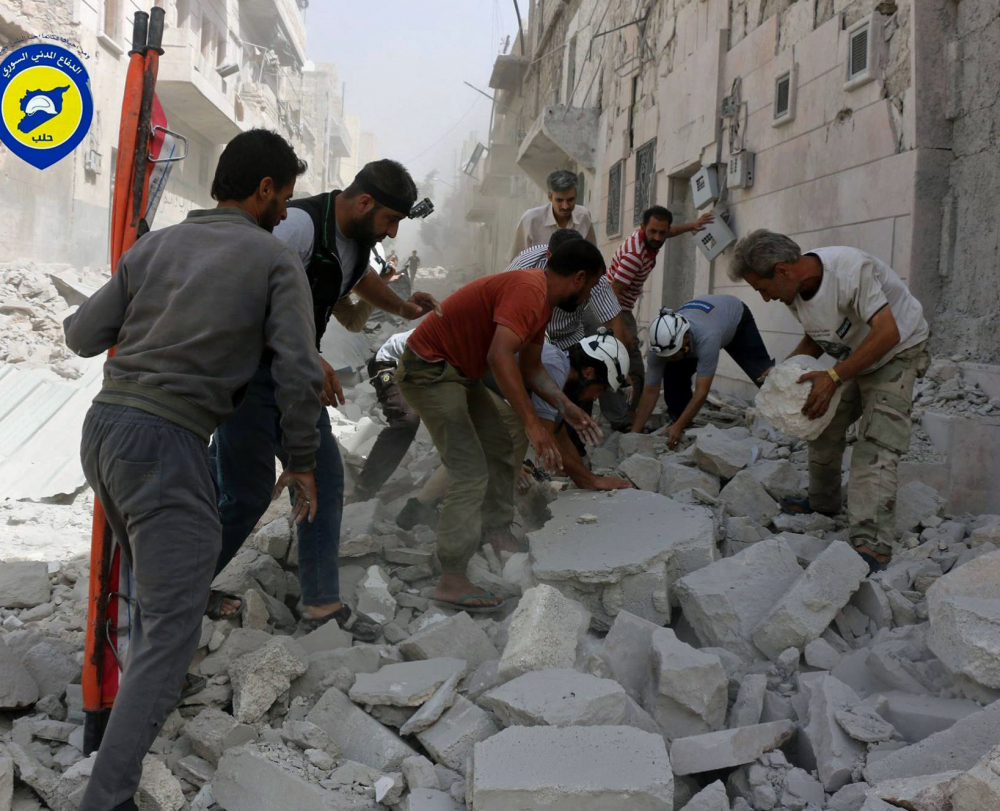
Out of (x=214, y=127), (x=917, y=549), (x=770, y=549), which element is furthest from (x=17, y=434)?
(x=214, y=127)

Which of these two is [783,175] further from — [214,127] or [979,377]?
[214,127]

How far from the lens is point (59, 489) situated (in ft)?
18.7

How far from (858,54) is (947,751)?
4399mm

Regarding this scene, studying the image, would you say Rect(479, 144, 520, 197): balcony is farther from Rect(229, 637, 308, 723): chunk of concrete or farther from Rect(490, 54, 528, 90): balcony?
Rect(229, 637, 308, 723): chunk of concrete

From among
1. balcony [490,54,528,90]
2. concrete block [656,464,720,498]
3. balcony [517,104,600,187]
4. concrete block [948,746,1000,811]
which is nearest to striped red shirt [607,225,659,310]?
concrete block [656,464,720,498]

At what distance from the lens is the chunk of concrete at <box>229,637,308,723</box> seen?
257 centimetres

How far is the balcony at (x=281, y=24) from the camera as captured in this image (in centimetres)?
2750

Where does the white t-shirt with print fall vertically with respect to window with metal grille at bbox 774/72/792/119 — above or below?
below

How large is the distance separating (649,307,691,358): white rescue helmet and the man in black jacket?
2.50 m

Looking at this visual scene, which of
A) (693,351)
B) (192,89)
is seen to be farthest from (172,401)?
(192,89)

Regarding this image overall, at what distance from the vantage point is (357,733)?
8.23 feet

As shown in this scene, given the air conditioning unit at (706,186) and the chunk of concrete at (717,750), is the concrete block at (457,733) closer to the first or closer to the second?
the chunk of concrete at (717,750)

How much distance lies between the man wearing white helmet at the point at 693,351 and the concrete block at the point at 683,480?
80 centimetres

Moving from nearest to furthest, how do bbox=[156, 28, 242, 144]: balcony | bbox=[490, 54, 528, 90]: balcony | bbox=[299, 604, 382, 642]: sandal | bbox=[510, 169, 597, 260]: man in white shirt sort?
bbox=[299, 604, 382, 642]: sandal
bbox=[510, 169, 597, 260]: man in white shirt
bbox=[156, 28, 242, 144]: balcony
bbox=[490, 54, 528, 90]: balcony
